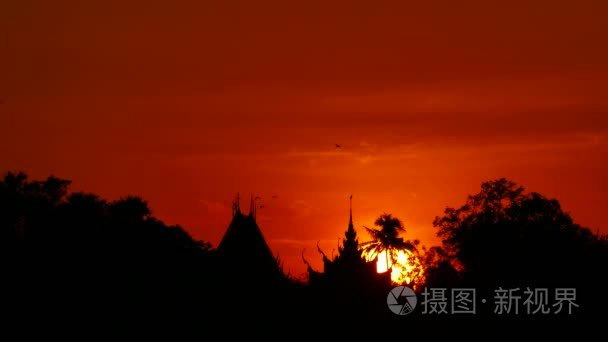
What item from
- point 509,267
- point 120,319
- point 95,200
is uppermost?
point 95,200

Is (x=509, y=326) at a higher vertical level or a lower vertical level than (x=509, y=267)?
lower

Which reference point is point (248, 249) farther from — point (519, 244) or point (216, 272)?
point (519, 244)

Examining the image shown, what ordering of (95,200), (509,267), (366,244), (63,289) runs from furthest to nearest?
(366,244)
(95,200)
(509,267)
(63,289)

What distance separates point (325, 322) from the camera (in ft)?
216

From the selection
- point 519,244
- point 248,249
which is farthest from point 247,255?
point 519,244

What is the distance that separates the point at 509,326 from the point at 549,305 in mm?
2939

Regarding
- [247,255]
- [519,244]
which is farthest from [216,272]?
[519,244]

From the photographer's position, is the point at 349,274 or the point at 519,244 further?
the point at 519,244

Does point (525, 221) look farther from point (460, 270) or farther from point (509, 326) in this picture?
point (509, 326)

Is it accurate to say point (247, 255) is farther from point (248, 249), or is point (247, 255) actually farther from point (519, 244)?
point (519, 244)

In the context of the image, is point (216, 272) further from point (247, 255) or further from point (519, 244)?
point (519, 244)

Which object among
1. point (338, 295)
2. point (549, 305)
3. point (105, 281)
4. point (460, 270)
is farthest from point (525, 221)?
point (105, 281)

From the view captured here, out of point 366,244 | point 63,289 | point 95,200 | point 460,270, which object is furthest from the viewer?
point 366,244

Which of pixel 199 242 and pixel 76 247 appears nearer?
pixel 76 247
